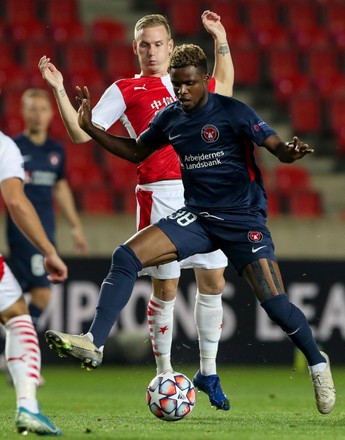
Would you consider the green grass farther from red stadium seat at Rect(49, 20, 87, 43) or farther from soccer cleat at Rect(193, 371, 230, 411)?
red stadium seat at Rect(49, 20, 87, 43)

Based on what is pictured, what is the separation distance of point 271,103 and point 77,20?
2.83m

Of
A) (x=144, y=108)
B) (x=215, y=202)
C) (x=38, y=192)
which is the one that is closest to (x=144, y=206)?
(x=144, y=108)

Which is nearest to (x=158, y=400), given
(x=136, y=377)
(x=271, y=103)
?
(x=136, y=377)

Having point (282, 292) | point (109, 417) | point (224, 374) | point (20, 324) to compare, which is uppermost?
point (20, 324)

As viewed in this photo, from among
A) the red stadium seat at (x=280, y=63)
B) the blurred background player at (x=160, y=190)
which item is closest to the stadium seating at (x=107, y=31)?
the red stadium seat at (x=280, y=63)

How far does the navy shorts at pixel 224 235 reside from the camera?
6.58m

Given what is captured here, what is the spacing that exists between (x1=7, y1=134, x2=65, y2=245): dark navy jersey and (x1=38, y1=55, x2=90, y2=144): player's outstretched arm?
2958 millimetres

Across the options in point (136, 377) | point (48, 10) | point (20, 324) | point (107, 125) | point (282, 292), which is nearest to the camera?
point (20, 324)

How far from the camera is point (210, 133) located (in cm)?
654

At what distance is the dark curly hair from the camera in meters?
6.46

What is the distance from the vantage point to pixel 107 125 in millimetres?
7348

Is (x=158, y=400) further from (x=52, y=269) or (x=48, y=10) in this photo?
(x=48, y=10)

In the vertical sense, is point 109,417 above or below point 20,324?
below

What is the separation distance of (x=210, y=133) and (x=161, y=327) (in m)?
1.53
